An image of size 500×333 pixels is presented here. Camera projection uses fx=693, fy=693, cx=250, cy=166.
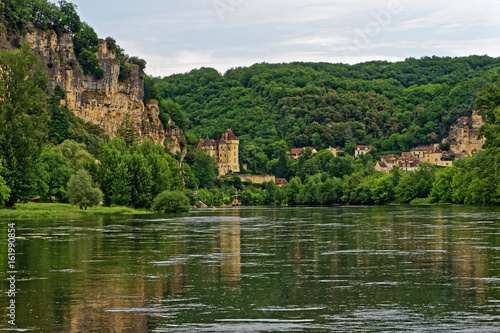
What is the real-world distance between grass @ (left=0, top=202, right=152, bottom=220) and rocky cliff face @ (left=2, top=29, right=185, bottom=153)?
6747cm

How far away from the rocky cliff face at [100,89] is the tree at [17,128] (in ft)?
229

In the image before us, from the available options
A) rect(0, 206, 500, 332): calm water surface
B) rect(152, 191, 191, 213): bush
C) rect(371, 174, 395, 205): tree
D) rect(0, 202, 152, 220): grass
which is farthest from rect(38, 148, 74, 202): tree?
rect(371, 174, 395, 205): tree

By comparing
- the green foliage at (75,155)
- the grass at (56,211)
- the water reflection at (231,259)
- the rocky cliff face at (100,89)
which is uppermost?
the rocky cliff face at (100,89)

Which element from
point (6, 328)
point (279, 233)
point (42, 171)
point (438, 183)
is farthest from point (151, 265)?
point (438, 183)

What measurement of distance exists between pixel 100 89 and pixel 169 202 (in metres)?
84.3

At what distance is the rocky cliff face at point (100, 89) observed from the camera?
149000 millimetres

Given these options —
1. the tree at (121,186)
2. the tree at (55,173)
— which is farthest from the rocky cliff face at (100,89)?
the tree at (121,186)

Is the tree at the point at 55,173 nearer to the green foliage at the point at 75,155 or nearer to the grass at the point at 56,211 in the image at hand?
the green foliage at the point at 75,155

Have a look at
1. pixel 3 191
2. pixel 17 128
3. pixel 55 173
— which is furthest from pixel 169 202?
pixel 3 191

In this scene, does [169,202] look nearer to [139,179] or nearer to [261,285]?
[139,179]

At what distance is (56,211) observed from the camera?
72.0 metres

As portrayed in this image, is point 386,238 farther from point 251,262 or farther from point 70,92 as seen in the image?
point 70,92

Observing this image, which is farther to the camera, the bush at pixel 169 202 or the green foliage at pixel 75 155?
the green foliage at pixel 75 155

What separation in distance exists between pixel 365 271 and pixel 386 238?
1432cm
